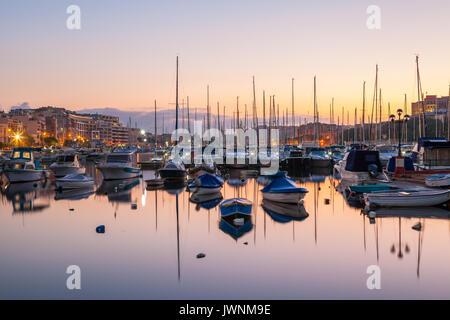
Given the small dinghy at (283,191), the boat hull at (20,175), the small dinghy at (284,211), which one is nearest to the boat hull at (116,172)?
the boat hull at (20,175)

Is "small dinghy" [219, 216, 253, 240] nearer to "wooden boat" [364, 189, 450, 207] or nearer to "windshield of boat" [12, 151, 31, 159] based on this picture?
"wooden boat" [364, 189, 450, 207]

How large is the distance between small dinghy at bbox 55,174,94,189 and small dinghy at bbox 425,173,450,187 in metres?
30.7

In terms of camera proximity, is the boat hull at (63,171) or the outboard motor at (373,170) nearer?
the outboard motor at (373,170)

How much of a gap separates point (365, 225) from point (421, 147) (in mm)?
18801

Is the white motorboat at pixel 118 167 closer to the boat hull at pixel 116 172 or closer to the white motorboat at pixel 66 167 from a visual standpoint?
the boat hull at pixel 116 172

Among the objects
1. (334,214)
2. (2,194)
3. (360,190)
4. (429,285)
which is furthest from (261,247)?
(2,194)

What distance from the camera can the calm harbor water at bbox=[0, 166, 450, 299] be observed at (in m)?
12.3

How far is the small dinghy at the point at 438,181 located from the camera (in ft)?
87.9

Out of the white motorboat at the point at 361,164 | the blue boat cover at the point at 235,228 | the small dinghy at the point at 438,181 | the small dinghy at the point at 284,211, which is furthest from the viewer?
the white motorboat at the point at 361,164

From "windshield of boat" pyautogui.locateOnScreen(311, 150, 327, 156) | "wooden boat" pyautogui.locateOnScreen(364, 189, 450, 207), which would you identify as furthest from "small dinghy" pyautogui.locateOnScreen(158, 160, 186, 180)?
"windshield of boat" pyautogui.locateOnScreen(311, 150, 327, 156)

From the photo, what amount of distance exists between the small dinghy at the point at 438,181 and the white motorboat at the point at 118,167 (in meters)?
33.9

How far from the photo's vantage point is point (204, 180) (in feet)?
108

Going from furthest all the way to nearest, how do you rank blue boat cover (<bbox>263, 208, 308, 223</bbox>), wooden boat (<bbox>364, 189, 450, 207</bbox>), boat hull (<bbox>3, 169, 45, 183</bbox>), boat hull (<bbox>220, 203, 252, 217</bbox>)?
boat hull (<bbox>3, 169, 45, 183</bbox>) → wooden boat (<bbox>364, 189, 450, 207</bbox>) → blue boat cover (<bbox>263, 208, 308, 223</bbox>) → boat hull (<bbox>220, 203, 252, 217</bbox>)

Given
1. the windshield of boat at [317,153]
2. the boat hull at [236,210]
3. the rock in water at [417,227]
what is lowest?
the rock in water at [417,227]
